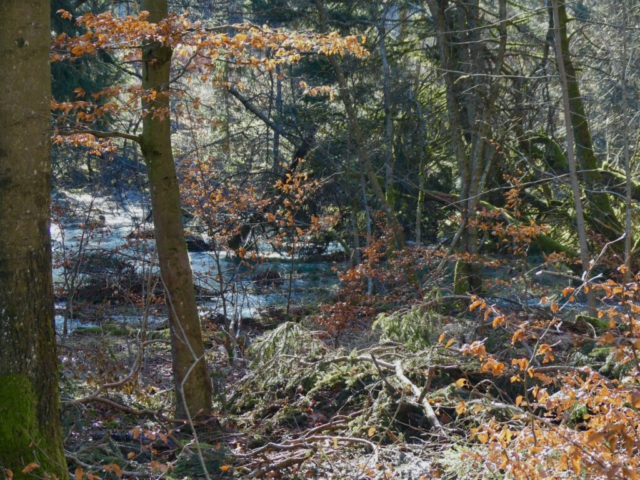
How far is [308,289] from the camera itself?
44.9 feet

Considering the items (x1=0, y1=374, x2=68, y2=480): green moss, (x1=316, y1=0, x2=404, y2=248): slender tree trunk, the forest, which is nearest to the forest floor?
the forest

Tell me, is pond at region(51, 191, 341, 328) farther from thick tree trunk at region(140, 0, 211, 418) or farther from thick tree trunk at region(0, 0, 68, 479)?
thick tree trunk at region(0, 0, 68, 479)

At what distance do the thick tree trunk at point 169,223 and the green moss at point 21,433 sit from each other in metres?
2.06

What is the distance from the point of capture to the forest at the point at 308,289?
384cm

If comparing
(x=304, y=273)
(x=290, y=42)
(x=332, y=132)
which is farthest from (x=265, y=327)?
(x=290, y=42)

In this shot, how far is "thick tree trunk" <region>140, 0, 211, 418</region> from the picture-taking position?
618 cm

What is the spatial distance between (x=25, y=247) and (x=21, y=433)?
1086mm

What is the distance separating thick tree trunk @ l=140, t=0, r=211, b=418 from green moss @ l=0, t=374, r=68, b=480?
2058 millimetres

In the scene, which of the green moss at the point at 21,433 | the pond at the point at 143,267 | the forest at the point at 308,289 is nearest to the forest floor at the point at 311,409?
the forest at the point at 308,289

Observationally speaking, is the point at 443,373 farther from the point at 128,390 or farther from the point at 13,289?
the point at 13,289

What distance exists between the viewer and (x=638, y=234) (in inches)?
530

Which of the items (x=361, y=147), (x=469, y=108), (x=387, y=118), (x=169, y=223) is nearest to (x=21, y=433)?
(x=169, y=223)

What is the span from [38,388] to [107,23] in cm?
299

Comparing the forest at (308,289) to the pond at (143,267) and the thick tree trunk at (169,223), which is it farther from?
the pond at (143,267)
